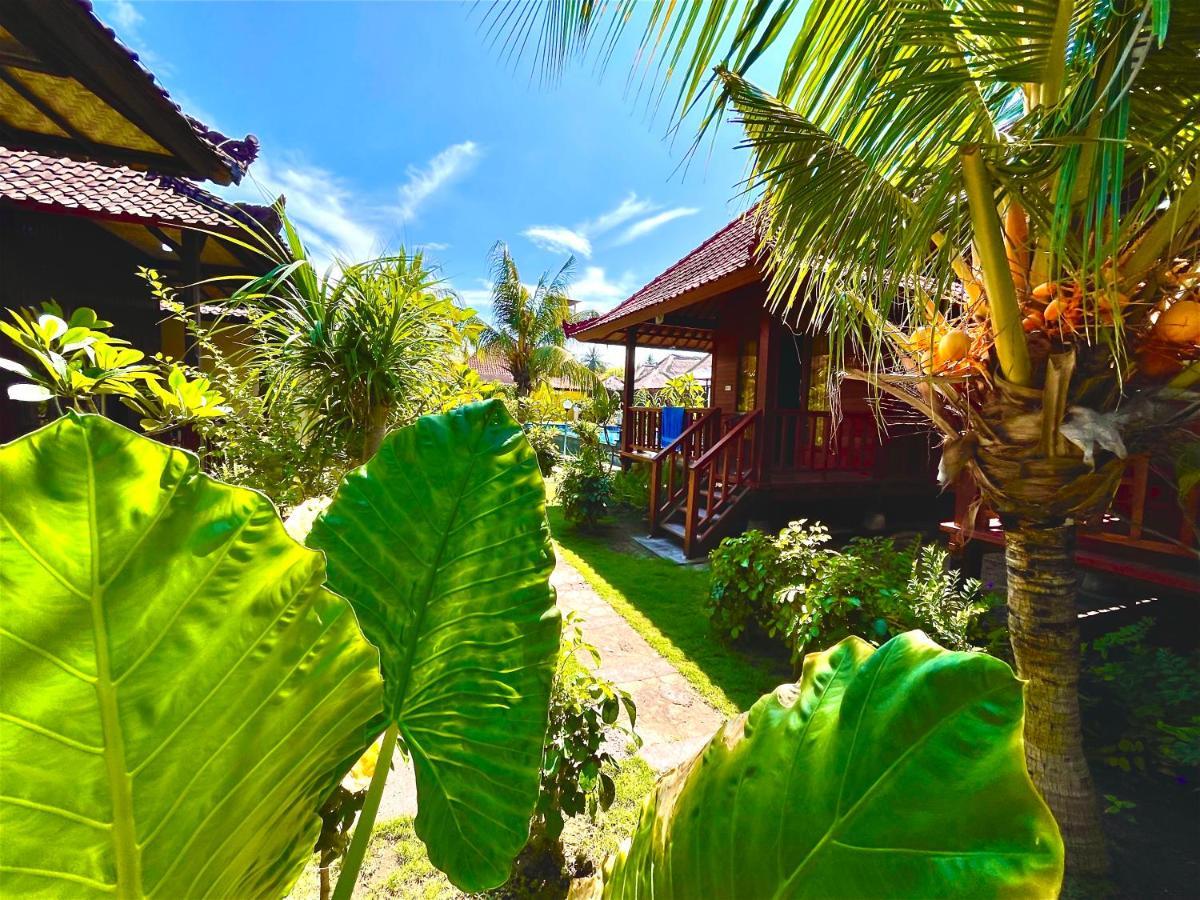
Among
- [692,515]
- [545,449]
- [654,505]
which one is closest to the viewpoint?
[692,515]

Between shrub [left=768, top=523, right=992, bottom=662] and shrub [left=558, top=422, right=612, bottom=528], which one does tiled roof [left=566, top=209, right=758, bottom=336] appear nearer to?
shrub [left=558, top=422, right=612, bottom=528]

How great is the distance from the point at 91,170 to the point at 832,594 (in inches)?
291

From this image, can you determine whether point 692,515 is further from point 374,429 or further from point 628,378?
point 374,429

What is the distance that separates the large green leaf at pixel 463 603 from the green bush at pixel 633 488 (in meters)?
8.13

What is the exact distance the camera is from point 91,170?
192 inches

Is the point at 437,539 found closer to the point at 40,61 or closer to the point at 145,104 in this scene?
the point at 145,104

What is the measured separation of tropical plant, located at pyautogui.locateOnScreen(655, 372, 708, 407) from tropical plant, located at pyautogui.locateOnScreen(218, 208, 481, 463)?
12877 millimetres

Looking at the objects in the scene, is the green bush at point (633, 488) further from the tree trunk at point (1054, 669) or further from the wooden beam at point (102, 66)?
the tree trunk at point (1054, 669)

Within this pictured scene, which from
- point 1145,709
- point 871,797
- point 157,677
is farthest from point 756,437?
point 157,677

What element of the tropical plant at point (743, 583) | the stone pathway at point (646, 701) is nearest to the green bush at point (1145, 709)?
the tropical plant at point (743, 583)

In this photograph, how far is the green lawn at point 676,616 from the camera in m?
3.75

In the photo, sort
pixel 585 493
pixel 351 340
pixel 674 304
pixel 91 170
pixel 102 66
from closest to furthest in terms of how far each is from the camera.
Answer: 1. pixel 351 340
2. pixel 102 66
3. pixel 91 170
4. pixel 674 304
5. pixel 585 493

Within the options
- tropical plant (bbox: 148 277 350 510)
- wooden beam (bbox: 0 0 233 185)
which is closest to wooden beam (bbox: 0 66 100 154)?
wooden beam (bbox: 0 0 233 185)

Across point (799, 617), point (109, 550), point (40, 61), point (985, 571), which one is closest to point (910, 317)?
point (799, 617)
